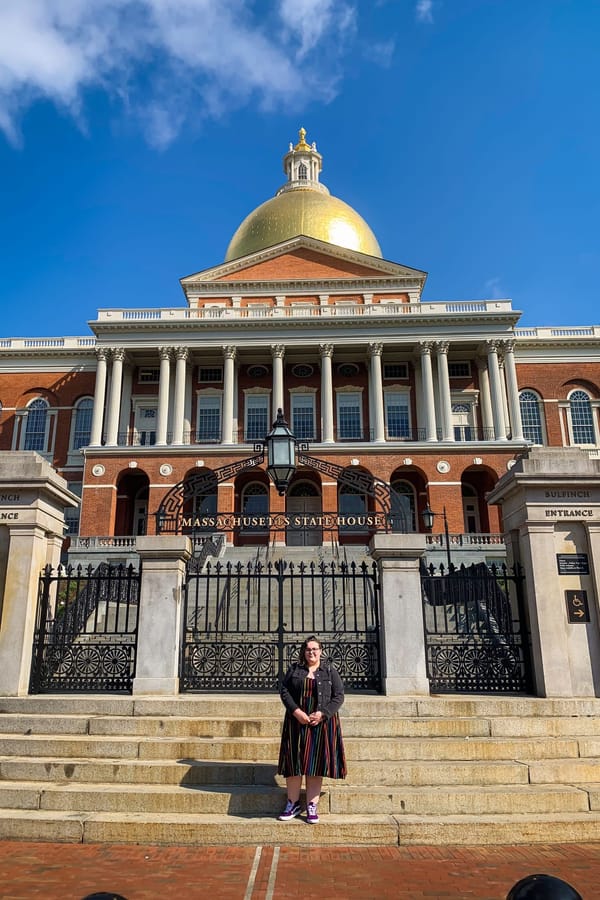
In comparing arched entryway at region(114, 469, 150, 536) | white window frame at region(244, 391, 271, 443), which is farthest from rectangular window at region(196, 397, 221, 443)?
arched entryway at region(114, 469, 150, 536)

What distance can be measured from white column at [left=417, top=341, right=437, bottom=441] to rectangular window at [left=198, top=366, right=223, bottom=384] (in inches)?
533

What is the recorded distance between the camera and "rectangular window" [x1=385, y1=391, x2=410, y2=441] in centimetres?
4347

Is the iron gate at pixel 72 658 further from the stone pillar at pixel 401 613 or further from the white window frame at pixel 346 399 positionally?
the white window frame at pixel 346 399

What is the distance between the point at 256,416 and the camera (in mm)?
44438

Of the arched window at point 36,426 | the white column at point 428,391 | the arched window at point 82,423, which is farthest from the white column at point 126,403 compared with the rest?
the white column at point 428,391

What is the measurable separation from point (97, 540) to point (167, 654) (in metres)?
28.0

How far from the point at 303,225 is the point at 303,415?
56.7 ft

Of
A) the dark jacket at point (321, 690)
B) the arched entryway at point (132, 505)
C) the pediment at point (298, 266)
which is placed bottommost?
the dark jacket at point (321, 690)

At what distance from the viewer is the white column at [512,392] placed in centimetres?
4128

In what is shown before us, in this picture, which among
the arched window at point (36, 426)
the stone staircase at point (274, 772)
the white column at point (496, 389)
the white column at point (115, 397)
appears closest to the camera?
the stone staircase at point (274, 772)

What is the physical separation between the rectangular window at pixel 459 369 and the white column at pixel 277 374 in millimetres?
11654

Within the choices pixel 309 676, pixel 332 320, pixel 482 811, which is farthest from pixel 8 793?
pixel 332 320

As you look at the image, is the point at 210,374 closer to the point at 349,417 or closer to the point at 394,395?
the point at 349,417

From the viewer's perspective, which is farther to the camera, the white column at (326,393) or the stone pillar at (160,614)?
the white column at (326,393)
